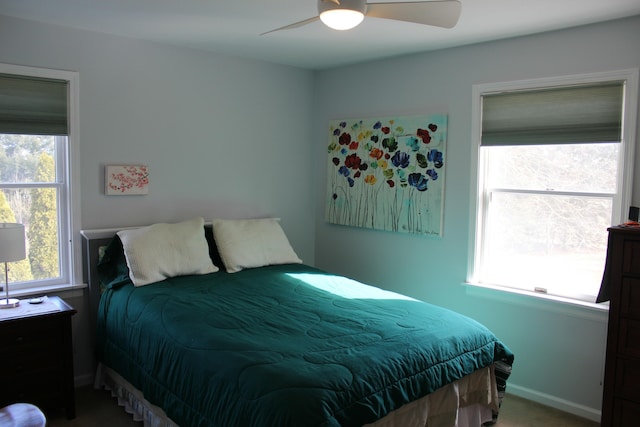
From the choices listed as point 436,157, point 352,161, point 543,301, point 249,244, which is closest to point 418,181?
point 436,157

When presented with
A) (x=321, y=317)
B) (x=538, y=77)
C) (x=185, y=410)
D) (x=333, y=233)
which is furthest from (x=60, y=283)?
(x=538, y=77)

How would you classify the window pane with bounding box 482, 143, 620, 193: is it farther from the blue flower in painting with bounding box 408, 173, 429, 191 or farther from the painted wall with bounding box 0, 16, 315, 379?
the painted wall with bounding box 0, 16, 315, 379

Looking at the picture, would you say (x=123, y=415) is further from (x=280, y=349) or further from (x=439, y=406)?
(x=439, y=406)

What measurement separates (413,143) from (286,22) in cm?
136

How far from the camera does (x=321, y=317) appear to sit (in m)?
2.64

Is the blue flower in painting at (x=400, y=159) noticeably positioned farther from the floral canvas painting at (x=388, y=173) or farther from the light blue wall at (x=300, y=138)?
the light blue wall at (x=300, y=138)

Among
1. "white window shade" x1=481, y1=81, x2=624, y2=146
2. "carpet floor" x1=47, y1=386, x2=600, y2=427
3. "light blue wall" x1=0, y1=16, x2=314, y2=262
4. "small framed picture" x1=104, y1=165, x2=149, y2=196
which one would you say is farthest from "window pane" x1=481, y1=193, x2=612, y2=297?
"small framed picture" x1=104, y1=165, x2=149, y2=196

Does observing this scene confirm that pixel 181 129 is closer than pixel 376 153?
Yes

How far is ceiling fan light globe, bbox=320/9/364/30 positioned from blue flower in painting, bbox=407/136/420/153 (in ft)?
5.99

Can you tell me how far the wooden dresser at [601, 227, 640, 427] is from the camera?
252 centimetres

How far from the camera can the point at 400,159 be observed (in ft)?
12.8

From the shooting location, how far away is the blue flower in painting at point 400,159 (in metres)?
3.86

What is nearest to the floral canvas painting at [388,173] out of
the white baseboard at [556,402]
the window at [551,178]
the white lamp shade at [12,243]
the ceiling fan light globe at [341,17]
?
the window at [551,178]

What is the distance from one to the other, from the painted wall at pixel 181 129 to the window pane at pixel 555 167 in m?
1.76
